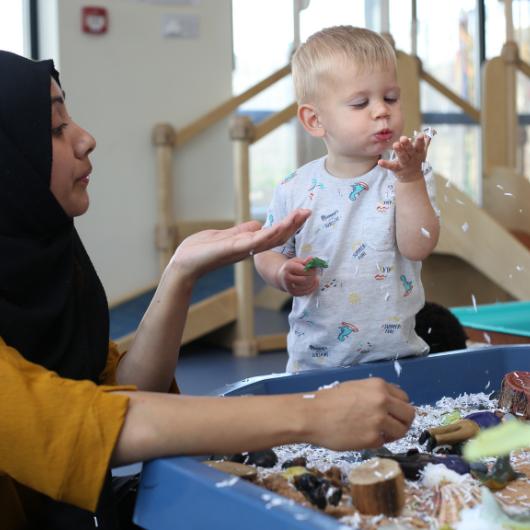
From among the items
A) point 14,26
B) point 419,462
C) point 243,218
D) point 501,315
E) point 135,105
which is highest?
point 14,26

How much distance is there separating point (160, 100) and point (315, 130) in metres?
3.29

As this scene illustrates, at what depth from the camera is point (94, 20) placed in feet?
14.2

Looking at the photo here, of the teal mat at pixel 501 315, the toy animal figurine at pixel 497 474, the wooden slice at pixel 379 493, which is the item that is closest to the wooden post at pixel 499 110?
the teal mat at pixel 501 315

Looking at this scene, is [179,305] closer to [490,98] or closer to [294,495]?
[294,495]

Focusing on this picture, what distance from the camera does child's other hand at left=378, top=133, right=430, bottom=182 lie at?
1.15 metres

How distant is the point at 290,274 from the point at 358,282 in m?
0.13

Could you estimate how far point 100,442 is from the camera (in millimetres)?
815

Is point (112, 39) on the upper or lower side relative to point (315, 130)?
upper

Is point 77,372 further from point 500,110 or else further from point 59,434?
point 500,110

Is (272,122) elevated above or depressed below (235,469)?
above

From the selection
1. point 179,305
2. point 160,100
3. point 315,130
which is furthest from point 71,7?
point 179,305

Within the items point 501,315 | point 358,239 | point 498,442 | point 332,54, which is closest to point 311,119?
point 332,54

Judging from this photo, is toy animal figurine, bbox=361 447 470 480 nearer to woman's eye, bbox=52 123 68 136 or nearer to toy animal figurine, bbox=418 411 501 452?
toy animal figurine, bbox=418 411 501 452

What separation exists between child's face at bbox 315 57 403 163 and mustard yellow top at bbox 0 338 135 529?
0.68 m
